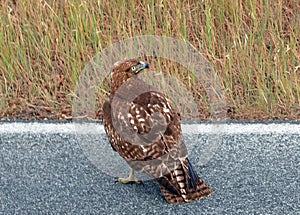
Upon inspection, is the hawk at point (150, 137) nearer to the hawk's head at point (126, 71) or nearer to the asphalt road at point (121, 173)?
the hawk's head at point (126, 71)

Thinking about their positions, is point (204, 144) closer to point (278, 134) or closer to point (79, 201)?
point (278, 134)

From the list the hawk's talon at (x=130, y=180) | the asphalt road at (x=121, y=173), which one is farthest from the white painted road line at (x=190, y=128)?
the hawk's talon at (x=130, y=180)

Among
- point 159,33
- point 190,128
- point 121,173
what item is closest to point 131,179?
point 121,173

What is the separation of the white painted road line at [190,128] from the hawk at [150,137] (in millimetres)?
1124

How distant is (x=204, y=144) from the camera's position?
16.7 ft

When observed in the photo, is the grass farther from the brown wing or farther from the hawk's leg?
the brown wing

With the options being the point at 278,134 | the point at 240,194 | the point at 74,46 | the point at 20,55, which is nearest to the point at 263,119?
the point at 278,134

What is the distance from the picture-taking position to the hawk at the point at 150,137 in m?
3.96

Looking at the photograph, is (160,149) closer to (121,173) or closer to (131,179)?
(131,179)

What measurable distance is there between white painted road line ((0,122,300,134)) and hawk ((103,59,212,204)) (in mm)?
1124

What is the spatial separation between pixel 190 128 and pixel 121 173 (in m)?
0.92

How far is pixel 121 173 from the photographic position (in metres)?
4.63

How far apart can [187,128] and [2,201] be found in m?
1.64

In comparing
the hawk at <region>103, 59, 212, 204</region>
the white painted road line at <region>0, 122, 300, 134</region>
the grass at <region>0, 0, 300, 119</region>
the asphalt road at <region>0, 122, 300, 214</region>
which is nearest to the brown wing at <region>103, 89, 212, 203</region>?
the hawk at <region>103, 59, 212, 204</region>
